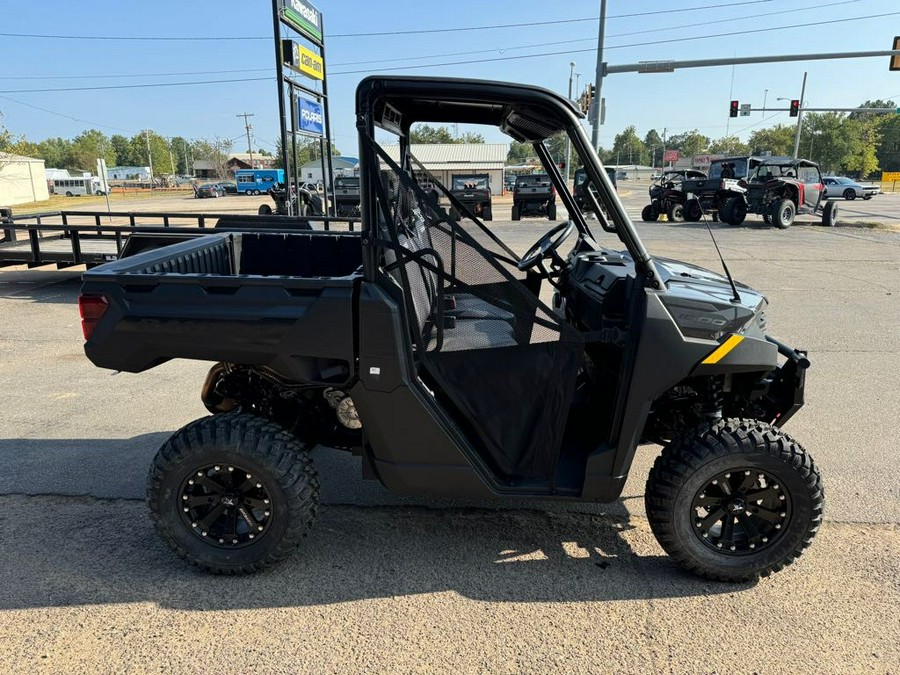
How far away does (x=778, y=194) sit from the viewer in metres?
20.0

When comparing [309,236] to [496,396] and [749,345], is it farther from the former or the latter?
[749,345]

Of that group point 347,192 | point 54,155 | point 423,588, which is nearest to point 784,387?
point 423,588

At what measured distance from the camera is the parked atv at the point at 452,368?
2.57 metres

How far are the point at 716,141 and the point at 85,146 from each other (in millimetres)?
122398

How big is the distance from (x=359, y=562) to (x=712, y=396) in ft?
5.99

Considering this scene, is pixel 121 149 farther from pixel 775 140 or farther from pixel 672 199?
pixel 672 199

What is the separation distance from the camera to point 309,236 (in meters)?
4.43

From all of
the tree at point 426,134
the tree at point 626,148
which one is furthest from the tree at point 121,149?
the tree at point 426,134

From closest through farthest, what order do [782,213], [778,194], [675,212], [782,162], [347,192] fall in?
[782,213] → [778,194] → [782,162] → [675,212] → [347,192]

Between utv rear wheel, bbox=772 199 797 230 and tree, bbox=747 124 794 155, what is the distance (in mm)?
61959

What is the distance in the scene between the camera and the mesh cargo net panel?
8.47ft

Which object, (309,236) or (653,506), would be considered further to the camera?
(309,236)

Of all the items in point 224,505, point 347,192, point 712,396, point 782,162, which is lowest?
point 224,505

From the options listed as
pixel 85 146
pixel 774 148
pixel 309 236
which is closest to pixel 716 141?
pixel 774 148
